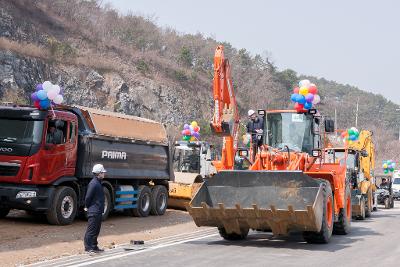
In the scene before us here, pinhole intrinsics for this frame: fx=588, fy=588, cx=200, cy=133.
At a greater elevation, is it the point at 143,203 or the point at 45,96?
the point at 45,96

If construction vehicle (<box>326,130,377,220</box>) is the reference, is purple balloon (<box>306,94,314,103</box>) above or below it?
above

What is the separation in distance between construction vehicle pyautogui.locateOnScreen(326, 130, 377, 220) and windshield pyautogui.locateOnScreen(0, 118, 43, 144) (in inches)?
396

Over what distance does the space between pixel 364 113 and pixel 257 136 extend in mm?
111603

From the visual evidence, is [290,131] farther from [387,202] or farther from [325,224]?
[387,202]

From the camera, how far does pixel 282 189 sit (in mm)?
12883

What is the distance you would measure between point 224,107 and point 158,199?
18.1 ft

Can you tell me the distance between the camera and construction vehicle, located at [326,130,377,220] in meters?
22.2

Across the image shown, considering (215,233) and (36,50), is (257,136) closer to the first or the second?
(215,233)

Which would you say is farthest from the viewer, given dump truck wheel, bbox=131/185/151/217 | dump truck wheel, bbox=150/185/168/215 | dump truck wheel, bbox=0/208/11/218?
dump truck wheel, bbox=150/185/168/215

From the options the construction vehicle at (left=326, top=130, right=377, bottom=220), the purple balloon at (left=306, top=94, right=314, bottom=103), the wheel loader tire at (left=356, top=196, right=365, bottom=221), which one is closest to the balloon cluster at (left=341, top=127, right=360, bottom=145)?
the construction vehicle at (left=326, top=130, right=377, bottom=220)

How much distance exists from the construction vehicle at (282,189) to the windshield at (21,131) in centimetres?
464

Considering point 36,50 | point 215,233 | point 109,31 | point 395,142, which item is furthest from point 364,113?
point 215,233

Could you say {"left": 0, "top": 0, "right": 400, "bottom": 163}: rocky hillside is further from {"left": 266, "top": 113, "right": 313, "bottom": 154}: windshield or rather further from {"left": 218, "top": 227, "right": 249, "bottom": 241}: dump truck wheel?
{"left": 218, "top": 227, "right": 249, "bottom": 241}: dump truck wheel

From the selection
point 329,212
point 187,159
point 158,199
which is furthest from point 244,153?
point 187,159
